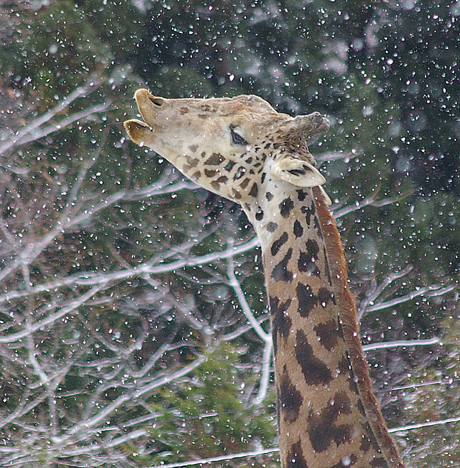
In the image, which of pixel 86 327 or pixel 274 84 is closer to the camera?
pixel 86 327

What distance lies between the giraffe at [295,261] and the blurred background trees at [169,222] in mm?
4188

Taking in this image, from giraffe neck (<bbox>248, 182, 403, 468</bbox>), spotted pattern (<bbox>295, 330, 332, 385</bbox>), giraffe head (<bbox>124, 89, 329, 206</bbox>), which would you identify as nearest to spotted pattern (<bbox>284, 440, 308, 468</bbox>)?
giraffe neck (<bbox>248, 182, 403, 468</bbox>)

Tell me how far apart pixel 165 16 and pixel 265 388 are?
4833 millimetres

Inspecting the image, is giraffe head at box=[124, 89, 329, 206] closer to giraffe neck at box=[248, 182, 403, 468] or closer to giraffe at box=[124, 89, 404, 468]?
giraffe at box=[124, 89, 404, 468]

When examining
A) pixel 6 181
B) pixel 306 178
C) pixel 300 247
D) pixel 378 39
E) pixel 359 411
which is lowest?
pixel 359 411

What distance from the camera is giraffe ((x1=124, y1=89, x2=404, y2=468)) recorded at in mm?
1200

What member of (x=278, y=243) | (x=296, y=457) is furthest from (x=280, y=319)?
(x=296, y=457)

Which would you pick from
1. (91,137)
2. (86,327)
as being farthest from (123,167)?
(86,327)

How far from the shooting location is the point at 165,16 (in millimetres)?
7773

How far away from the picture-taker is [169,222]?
670 cm

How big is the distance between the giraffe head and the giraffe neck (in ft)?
0.42

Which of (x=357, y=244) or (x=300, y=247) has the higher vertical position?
(x=300, y=247)

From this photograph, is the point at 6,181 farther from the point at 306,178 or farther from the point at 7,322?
the point at 306,178

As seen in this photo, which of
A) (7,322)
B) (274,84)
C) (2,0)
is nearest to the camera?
(7,322)
